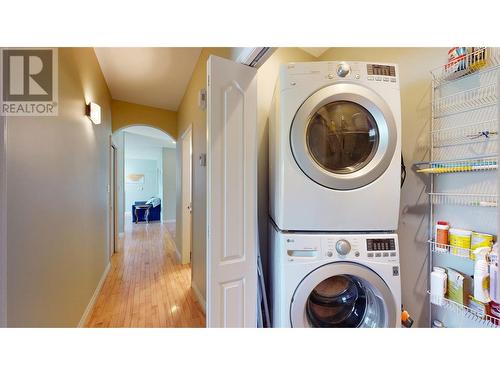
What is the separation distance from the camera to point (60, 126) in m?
1.30

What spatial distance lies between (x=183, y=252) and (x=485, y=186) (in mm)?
→ 3167

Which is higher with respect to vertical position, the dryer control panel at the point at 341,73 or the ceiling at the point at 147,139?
the ceiling at the point at 147,139

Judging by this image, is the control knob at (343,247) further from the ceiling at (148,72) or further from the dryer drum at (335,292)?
the ceiling at (148,72)

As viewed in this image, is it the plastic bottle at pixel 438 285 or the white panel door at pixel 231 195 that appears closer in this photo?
the white panel door at pixel 231 195

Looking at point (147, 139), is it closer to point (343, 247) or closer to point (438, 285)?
point (343, 247)

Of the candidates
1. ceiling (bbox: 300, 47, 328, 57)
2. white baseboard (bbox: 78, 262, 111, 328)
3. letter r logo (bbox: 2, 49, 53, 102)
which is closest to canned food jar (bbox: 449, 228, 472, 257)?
ceiling (bbox: 300, 47, 328, 57)

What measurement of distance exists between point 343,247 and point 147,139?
6.05 m

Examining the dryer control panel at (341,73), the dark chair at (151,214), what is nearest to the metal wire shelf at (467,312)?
the dryer control panel at (341,73)

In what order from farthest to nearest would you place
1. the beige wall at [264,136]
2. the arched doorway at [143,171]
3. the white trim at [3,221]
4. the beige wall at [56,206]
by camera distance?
the arched doorway at [143,171]
the beige wall at [264,136]
the beige wall at [56,206]
the white trim at [3,221]

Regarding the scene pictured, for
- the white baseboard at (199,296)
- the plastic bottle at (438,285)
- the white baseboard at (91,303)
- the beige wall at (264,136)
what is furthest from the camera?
the white baseboard at (199,296)

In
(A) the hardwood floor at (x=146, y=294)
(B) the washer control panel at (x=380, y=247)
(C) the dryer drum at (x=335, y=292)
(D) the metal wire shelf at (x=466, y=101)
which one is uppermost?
(D) the metal wire shelf at (x=466, y=101)

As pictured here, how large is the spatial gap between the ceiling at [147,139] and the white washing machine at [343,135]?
451cm

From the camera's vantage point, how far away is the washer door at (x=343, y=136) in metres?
0.99
